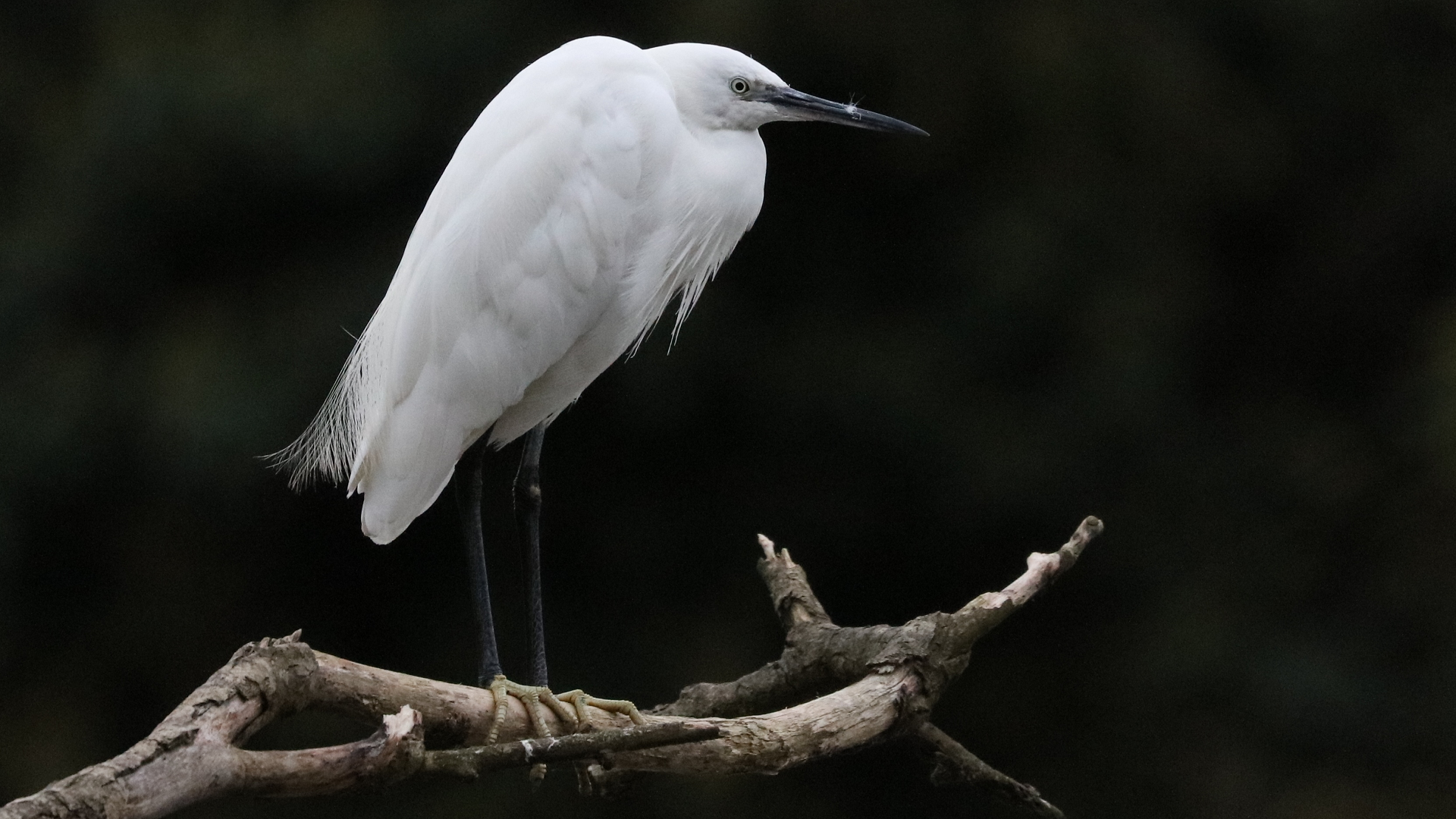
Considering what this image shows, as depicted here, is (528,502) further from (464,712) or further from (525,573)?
(464,712)

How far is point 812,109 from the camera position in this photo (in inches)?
81.8

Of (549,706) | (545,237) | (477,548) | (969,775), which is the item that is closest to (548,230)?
(545,237)

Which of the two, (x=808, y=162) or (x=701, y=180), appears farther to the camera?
(x=808, y=162)

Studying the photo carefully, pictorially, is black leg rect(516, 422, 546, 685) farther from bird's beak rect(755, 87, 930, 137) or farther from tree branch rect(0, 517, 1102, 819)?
bird's beak rect(755, 87, 930, 137)

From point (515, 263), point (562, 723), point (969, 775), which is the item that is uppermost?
point (515, 263)

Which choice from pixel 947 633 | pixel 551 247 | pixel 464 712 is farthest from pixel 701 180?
pixel 464 712

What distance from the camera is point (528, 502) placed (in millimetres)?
2285

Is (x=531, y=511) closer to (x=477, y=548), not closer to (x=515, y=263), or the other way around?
(x=477, y=548)

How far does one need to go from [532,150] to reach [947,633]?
86cm

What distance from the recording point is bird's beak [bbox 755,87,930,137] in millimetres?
2074

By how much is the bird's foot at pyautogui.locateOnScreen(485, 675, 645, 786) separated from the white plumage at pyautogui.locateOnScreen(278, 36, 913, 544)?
37cm

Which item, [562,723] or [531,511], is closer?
[562,723]

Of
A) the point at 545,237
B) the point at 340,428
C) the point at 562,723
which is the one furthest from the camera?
the point at 340,428

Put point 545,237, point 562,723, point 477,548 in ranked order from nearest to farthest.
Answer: point 562,723 < point 545,237 < point 477,548
